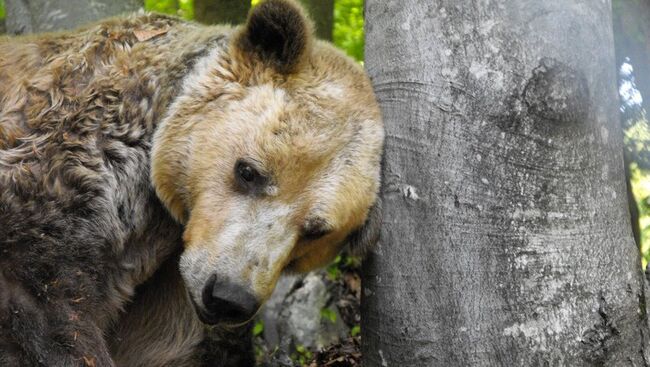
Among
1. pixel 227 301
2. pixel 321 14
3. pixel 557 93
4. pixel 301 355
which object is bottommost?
pixel 301 355

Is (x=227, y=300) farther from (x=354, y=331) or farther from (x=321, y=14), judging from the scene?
(x=321, y=14)

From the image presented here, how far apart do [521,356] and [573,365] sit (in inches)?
9.8

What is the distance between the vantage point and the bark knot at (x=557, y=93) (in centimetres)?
355

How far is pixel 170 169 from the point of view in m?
4.21

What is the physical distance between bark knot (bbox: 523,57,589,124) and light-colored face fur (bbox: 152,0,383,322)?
95cm

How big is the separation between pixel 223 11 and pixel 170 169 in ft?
11.4

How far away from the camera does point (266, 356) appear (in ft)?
20.6

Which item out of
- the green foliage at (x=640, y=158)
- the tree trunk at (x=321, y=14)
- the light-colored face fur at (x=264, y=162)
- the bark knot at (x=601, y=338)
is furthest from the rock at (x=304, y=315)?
the bark knot at (x=601, y=338)

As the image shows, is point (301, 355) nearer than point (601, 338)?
No

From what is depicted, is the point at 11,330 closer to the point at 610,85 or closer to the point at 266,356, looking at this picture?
the point at 266,356

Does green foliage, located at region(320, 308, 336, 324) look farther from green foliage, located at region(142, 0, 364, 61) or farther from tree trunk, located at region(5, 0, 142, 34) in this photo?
green foliage, located at region(142, 0, 364, 61)

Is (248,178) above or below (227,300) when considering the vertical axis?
above

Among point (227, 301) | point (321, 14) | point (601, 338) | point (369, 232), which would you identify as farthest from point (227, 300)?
point (321, 14)

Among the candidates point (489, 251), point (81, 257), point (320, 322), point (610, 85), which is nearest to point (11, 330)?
point (81, 257)
